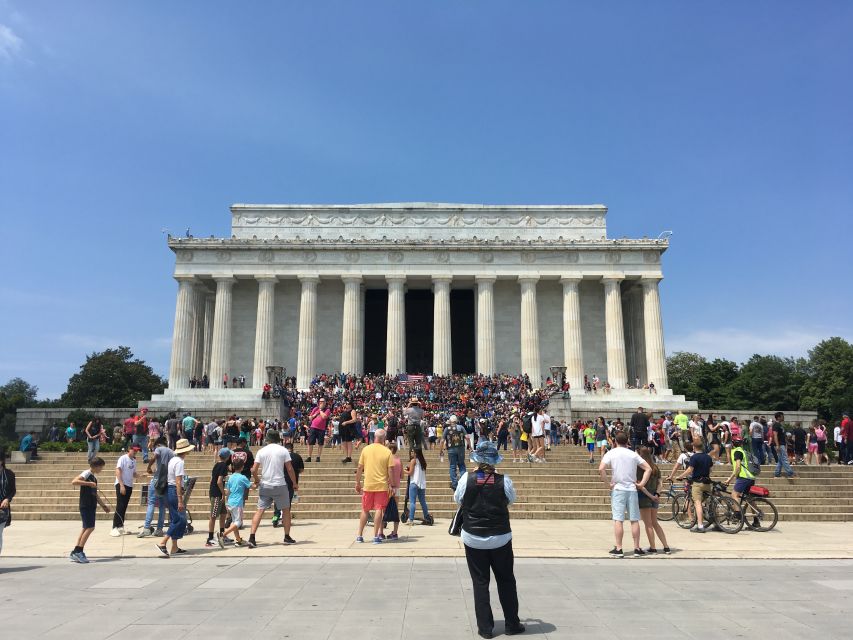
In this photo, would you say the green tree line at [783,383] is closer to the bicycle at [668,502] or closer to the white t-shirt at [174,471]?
the bicycle at [668,502]

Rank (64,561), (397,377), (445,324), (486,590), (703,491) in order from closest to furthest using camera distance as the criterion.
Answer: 1. (486,590)
2. (64,561)
3. (703,491)
4. (397,377)
5. (445,324)

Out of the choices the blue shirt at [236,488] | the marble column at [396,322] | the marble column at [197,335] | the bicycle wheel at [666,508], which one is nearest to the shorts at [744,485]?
the bicycle wheel at [666,508]

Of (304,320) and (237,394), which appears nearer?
(237,394)

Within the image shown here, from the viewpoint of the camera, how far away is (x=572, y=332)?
1877 inches

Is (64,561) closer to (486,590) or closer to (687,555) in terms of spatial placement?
(486,590)

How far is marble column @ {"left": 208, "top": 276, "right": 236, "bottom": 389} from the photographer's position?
47.4m

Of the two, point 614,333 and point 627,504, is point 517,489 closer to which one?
point 627,504

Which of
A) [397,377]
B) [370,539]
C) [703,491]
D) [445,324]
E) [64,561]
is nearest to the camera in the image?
[64,561]

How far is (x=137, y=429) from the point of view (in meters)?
24.0

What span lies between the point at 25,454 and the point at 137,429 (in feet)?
15.4

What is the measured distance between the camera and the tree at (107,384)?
69625mm

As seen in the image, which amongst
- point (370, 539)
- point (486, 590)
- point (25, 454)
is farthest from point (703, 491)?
point (25, 454)

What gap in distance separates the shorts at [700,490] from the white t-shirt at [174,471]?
11.2 metres

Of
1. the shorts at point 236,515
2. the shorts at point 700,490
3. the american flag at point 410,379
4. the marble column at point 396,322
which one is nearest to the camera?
the shorts at point 236,515
